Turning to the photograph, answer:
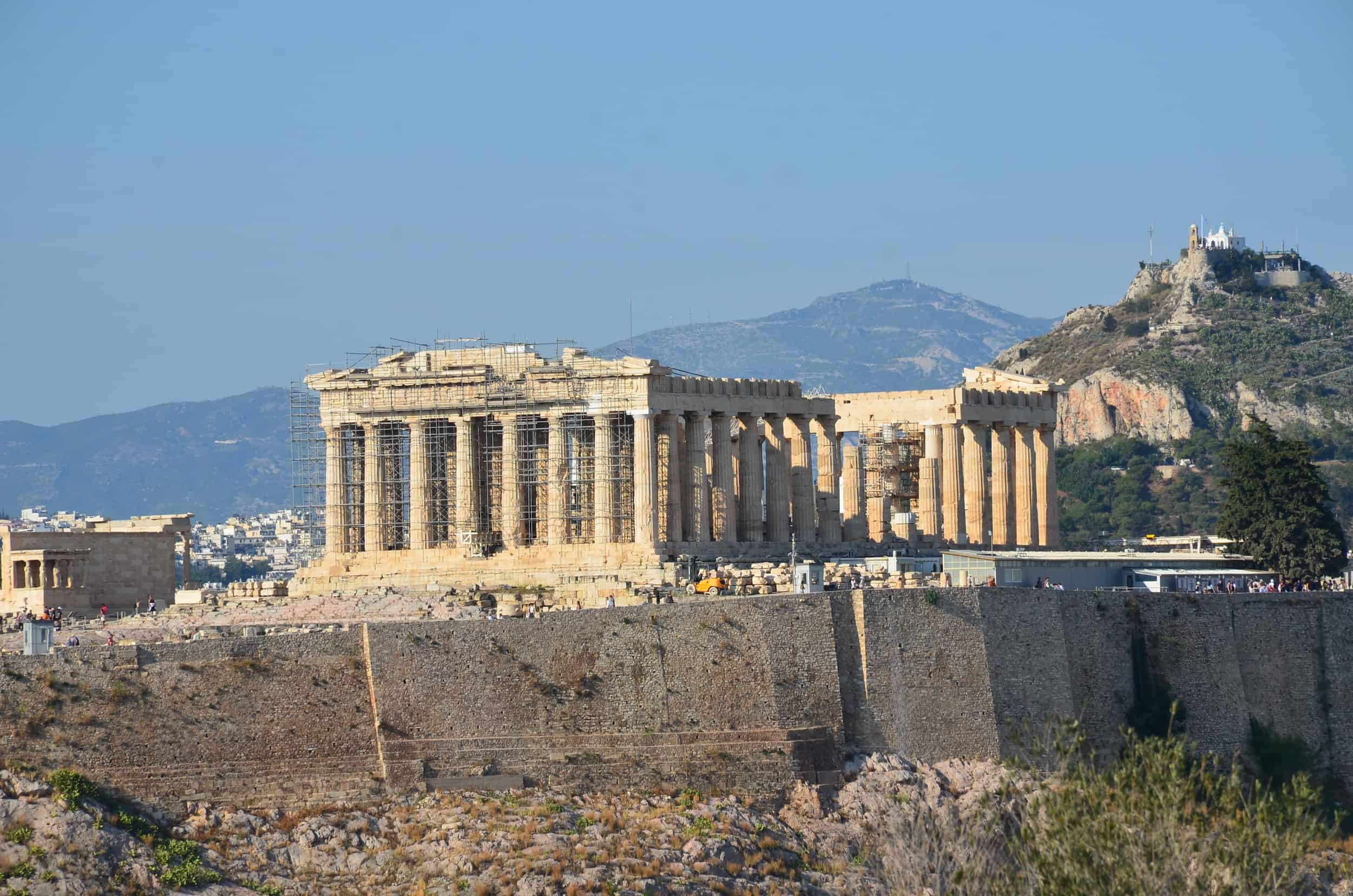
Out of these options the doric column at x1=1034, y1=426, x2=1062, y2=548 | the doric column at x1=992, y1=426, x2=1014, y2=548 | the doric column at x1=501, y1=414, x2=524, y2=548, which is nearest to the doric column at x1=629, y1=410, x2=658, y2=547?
the doric column at x1=501, y1=414, x2=524, y2=548

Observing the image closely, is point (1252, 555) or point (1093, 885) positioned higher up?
point (1252, 555)

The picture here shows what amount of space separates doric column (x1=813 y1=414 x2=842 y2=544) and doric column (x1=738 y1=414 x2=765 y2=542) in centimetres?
290

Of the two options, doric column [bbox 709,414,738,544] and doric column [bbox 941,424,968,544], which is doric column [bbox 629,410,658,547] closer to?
doric column [bbox 709,414,738,544]

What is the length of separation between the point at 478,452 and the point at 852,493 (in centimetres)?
1599

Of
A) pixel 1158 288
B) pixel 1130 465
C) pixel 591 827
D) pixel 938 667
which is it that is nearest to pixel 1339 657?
pixel 938 667

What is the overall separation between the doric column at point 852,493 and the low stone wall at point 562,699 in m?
23.1

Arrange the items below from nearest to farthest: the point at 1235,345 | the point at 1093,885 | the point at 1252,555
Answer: the point at 1093,885, the point at 1252,555, the point at 1235,345

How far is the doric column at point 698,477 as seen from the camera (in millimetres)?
83562

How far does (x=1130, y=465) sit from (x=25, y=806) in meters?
119

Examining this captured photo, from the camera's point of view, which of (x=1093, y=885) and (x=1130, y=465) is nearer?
(x=1093, y=885)

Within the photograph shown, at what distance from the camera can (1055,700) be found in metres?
69.1

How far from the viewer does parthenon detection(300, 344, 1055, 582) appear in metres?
82.5

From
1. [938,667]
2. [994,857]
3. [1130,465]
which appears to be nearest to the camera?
[994,857]

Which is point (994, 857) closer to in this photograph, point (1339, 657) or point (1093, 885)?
point (1093, 885)
